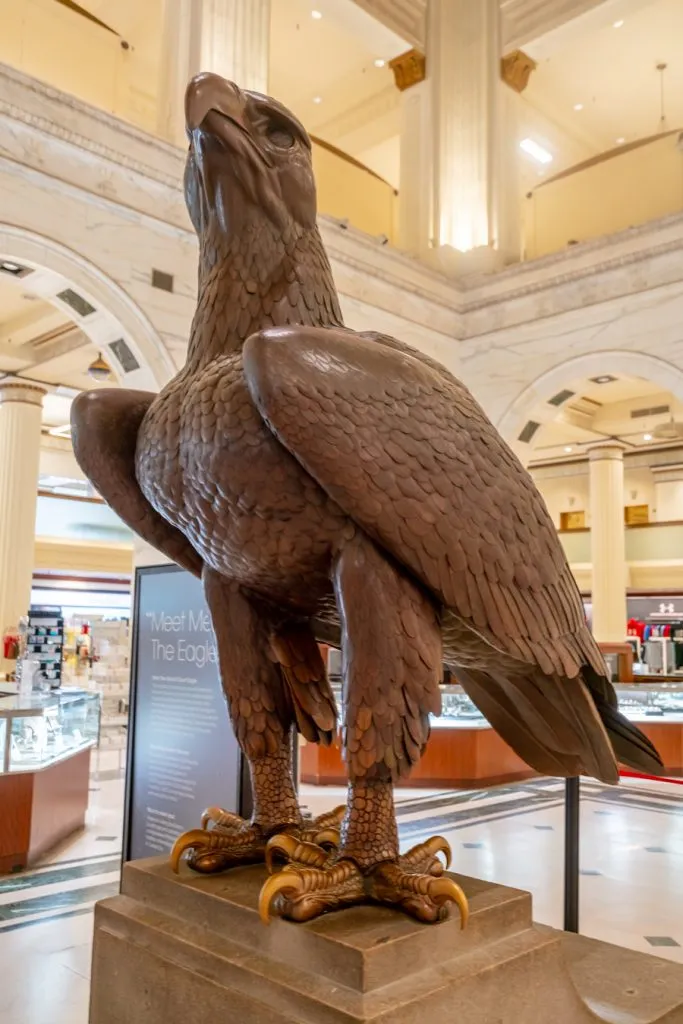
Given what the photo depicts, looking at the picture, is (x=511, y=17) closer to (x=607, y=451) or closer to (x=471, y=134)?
(x=471, y=134)

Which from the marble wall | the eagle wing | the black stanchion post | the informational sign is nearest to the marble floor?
the informational sign

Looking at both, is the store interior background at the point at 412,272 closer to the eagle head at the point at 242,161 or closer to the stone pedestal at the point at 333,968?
the stone pedestal at the point at 333,968

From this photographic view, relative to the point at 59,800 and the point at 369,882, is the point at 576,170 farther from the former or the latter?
the point at 369,882

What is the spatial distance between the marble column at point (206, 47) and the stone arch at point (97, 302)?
70.2 inches

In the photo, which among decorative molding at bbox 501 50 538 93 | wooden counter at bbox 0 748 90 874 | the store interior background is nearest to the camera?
wooden counter at bbox 0 748 90 874

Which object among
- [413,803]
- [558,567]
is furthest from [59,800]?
[558,567]

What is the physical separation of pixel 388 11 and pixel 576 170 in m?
3.66

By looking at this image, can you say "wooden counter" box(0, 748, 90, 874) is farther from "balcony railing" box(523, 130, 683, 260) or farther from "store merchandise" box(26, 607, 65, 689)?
"balcony railing" box(523, 130, 683, 260)

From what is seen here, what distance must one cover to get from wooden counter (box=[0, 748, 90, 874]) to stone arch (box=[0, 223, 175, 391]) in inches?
105

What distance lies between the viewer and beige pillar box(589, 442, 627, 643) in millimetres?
14094

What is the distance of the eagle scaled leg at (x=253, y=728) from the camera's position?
1.51 m

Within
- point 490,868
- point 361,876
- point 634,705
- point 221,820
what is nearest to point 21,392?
point 634,705

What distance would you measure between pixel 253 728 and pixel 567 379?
23.9ft

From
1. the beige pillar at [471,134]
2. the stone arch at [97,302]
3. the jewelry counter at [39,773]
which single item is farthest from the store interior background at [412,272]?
the jewelry counter at [39,773]
